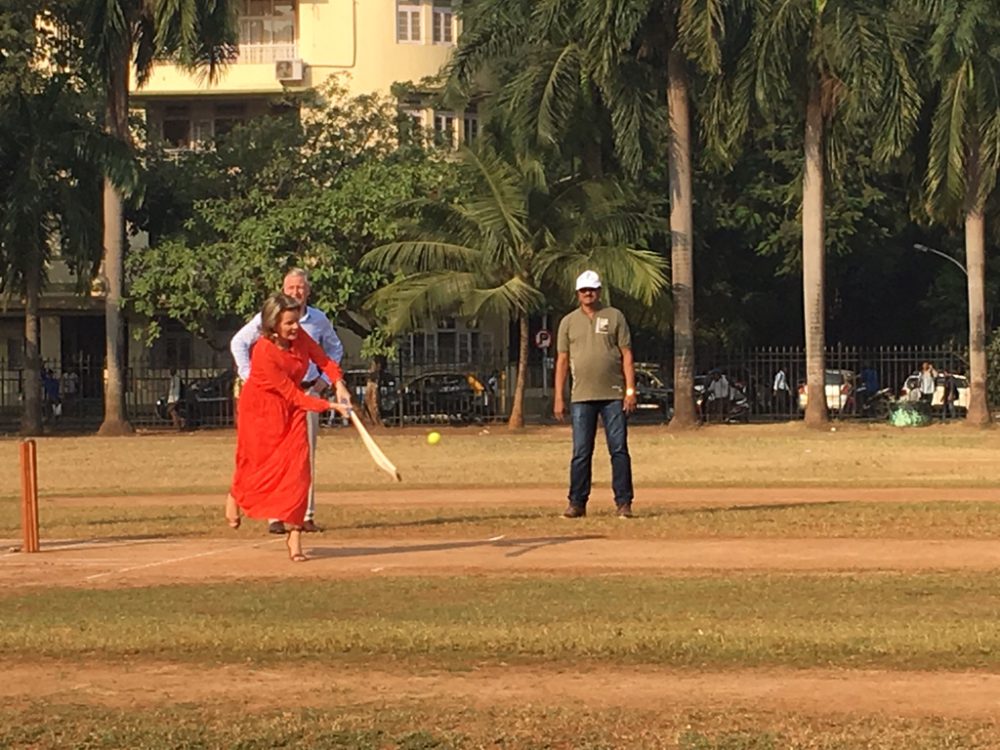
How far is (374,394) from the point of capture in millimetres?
46438

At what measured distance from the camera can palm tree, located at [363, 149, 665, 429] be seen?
40.8m

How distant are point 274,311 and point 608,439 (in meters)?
3.79

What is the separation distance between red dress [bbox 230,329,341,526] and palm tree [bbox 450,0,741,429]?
27.2 metres

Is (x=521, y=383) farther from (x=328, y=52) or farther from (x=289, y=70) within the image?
(x=328, y=52)

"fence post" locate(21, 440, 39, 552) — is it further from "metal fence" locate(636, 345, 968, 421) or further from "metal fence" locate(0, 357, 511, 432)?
"metal fence" locate(636, 345, 968, 421)

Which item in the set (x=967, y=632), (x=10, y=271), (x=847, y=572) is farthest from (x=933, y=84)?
(x=967, y=632)

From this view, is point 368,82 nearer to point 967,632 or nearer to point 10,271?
point 10,271

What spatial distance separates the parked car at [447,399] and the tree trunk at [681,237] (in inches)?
237

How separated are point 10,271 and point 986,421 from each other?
74.8 ft

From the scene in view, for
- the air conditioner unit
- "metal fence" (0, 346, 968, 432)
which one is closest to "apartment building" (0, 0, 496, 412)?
the air conditioner unit

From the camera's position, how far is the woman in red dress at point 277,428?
41.6 ft

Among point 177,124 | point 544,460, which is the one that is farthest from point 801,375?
point 177,124

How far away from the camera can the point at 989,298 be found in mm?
56156

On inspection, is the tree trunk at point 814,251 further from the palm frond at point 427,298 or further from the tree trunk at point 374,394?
the tree trunk at point 374,394
